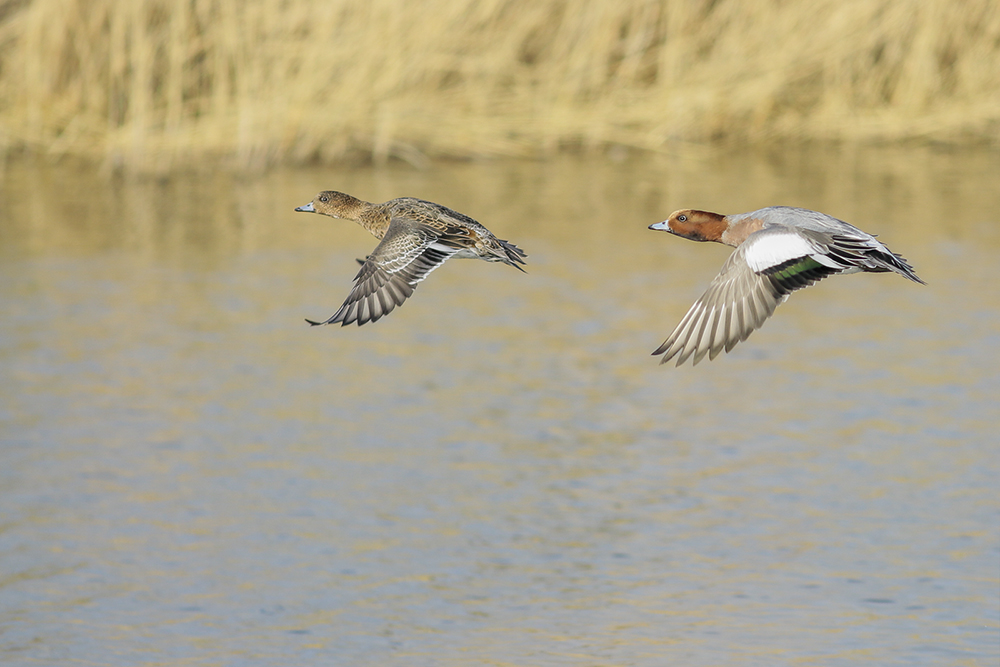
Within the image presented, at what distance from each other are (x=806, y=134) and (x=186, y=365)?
34.8ft

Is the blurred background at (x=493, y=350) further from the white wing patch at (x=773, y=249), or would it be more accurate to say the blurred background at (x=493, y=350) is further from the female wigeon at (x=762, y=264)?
the white wing patch at (x=773, y=249)

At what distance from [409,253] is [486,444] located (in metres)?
6.45

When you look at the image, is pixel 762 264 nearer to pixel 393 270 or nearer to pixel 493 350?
pixel 393 270

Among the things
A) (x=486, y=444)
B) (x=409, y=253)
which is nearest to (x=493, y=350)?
(x=486, y=444)

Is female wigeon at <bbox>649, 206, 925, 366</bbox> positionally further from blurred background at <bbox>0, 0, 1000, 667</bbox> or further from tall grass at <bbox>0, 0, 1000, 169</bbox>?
tall grass at <bbox>0, 0, 1000, 169</bbox>

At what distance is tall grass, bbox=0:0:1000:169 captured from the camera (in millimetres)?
18344

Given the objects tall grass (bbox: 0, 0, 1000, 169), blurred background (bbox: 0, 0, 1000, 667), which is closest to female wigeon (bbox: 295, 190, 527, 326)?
blurred background (bbox: 0, 0, 1000, 667)

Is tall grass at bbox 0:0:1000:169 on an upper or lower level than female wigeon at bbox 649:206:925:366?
upper

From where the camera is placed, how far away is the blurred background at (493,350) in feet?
32.8

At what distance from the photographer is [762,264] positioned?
5828mm

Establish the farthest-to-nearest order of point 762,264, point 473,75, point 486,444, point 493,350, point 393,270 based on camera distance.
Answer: point 473,75 < point 493,350 < point 486,444 < point 393,270 < point 762,264

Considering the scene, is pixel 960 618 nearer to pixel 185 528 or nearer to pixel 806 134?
pixel 185 528

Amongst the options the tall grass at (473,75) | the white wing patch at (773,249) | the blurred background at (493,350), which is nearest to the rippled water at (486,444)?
the blurred background at (493,350)

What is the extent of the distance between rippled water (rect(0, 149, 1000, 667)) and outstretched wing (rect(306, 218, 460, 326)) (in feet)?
12.3
